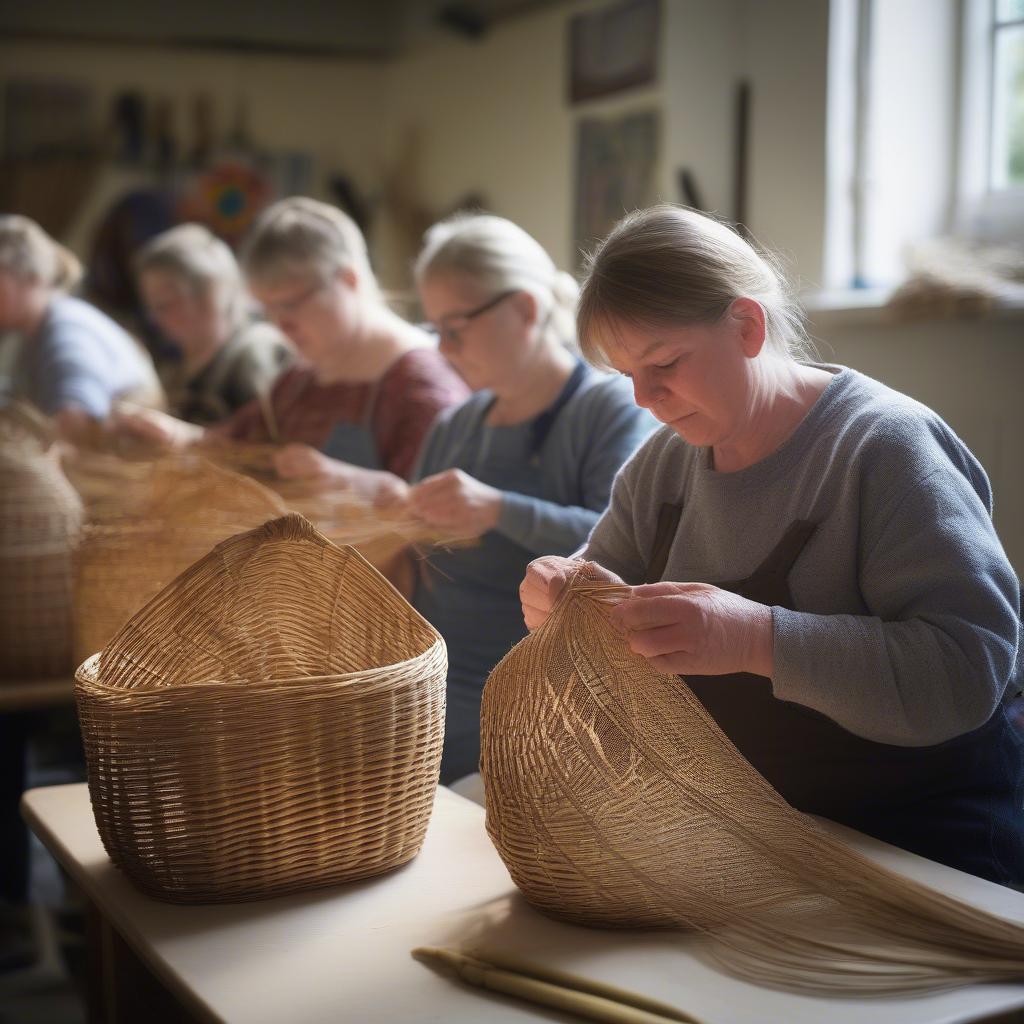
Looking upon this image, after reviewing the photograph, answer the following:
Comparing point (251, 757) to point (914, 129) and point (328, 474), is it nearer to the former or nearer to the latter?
point (328, 474)


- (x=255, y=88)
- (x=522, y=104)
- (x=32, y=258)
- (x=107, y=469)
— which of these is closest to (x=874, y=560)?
(x=107, y=469)

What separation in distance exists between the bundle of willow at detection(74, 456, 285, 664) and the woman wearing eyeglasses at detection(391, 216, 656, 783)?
0.37 metres

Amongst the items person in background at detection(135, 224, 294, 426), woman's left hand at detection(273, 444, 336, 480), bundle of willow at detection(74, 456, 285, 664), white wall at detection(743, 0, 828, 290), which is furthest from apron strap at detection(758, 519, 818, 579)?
person in background at detection(135, 224, 294, 426)

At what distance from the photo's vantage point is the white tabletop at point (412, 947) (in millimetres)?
1064

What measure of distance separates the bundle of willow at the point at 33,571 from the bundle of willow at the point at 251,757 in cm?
134

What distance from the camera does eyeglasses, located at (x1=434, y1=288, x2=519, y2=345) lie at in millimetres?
2309

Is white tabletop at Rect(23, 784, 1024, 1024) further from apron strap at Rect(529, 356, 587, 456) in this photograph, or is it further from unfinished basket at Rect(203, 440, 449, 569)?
apron strap at Rect(529, 356, 587, 456)

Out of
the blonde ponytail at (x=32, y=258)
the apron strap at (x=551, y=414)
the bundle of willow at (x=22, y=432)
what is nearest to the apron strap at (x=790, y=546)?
the apron strap at (x=551, y=414)

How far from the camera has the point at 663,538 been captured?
1.67 m

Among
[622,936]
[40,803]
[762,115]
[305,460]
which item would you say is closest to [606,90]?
[762,115]

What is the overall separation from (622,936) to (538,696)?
23cm

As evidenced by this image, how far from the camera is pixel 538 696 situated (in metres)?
1.27

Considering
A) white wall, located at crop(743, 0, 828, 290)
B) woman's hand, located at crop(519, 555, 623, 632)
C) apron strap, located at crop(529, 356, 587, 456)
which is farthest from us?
white wall, located at crop(743, 0, 828, 290)

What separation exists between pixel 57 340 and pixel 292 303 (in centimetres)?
145
